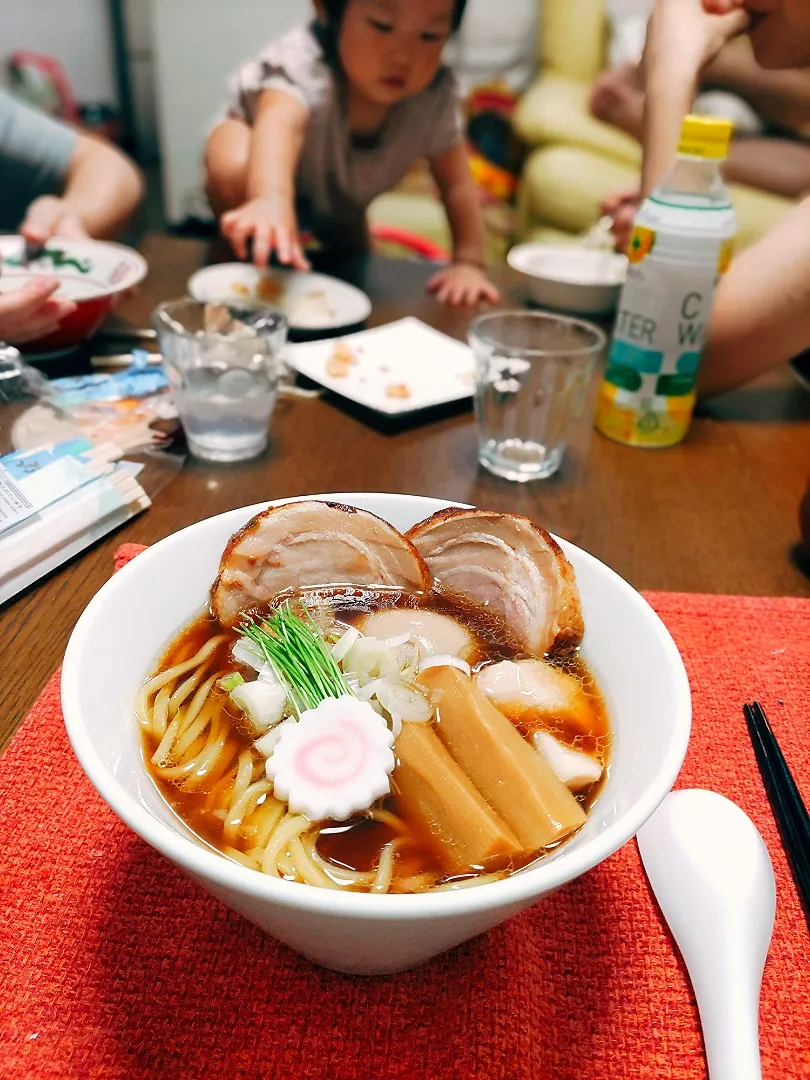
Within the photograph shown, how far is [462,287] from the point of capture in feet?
5.59

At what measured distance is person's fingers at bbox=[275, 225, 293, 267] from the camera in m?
1.52

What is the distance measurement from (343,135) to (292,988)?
2.24 metres

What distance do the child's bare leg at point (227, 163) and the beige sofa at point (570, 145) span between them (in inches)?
64.0

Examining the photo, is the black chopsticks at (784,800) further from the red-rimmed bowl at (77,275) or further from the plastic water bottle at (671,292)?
the red-rimmed bowl at (77,275)

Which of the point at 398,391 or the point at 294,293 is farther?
the point at 294,293

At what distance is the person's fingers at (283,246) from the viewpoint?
4.98 feet

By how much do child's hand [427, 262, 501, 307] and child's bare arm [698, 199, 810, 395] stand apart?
24.8 inches

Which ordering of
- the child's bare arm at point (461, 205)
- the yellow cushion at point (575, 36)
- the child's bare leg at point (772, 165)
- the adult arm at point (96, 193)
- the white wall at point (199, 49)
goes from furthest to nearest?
the white wall at point (199, 49) → the yellow cushion at point (575, 36) → the child's bare leg at point (772, 165) → the child's bare arm at point (461, 205) → the adult arm at point (96, 193)

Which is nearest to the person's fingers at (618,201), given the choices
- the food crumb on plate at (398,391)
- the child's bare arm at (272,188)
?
the child's bare arm at (272,188)

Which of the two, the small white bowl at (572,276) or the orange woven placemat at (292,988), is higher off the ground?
the orange woven placemat at (292,988)

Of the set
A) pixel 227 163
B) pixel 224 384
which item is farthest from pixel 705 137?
pixel 227 163

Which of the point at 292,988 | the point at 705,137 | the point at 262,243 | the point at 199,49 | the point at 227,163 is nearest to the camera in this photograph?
the point at 292,988

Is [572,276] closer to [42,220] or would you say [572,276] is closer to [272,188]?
[272,188]

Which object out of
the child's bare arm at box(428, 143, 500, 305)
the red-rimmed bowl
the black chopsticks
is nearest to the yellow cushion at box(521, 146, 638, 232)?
the child's bare arm at box(428, 143, 500, 305)
